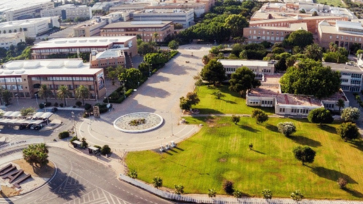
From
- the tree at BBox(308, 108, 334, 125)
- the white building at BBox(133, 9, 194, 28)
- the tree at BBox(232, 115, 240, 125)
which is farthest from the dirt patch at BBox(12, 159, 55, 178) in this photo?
the white building at BBox(133, 9, 194, 28)

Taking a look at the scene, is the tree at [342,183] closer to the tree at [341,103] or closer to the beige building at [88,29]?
the tree at [341,103]

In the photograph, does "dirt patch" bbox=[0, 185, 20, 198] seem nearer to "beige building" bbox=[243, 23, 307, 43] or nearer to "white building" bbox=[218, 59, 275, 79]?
"white building" bbox=[218, 59, 275, 79]

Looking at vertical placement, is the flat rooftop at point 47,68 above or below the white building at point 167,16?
below

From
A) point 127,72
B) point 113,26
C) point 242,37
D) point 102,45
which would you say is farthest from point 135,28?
point 127,72

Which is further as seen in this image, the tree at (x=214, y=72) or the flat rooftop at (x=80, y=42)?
the flat rooftop at (x=80, y=42)

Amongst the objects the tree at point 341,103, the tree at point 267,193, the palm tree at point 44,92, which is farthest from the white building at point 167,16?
the tree at point 267,193

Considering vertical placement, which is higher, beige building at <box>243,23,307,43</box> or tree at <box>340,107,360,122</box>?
beige building at <box>243,23,307,43</box>
